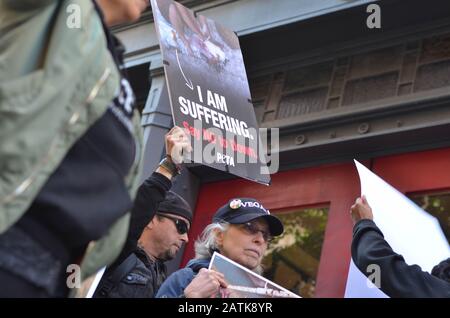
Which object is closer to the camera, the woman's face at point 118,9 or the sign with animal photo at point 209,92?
the woman's face at point 118,9

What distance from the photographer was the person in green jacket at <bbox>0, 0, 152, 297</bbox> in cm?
156

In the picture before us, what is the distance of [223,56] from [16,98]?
2740 mm

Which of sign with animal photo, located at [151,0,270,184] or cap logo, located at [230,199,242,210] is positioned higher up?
sign with animal photo, located at [151,0,270,184]

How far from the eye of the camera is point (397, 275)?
9.54 feet

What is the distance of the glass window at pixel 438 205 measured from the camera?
15.3 feet

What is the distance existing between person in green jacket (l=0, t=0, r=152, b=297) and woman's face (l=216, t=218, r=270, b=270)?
1.68m

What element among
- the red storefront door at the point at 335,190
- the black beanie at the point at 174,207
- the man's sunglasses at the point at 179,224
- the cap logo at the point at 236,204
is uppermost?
the cap logo at the point at 236,204

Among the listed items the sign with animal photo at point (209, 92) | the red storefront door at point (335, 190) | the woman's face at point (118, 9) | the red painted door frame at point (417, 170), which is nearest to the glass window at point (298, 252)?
the red storefront door at point (335, 190)

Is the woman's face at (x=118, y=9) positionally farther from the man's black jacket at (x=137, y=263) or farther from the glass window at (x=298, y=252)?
the glass window at (x=298, y=252)

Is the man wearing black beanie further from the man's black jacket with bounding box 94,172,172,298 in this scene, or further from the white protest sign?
the white protest sign

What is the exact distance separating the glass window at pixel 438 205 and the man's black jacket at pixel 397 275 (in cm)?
178

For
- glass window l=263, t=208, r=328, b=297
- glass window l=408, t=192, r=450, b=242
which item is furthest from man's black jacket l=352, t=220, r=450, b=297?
glass window l=263, t=208, r=328, b=297

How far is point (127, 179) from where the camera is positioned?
189cm
